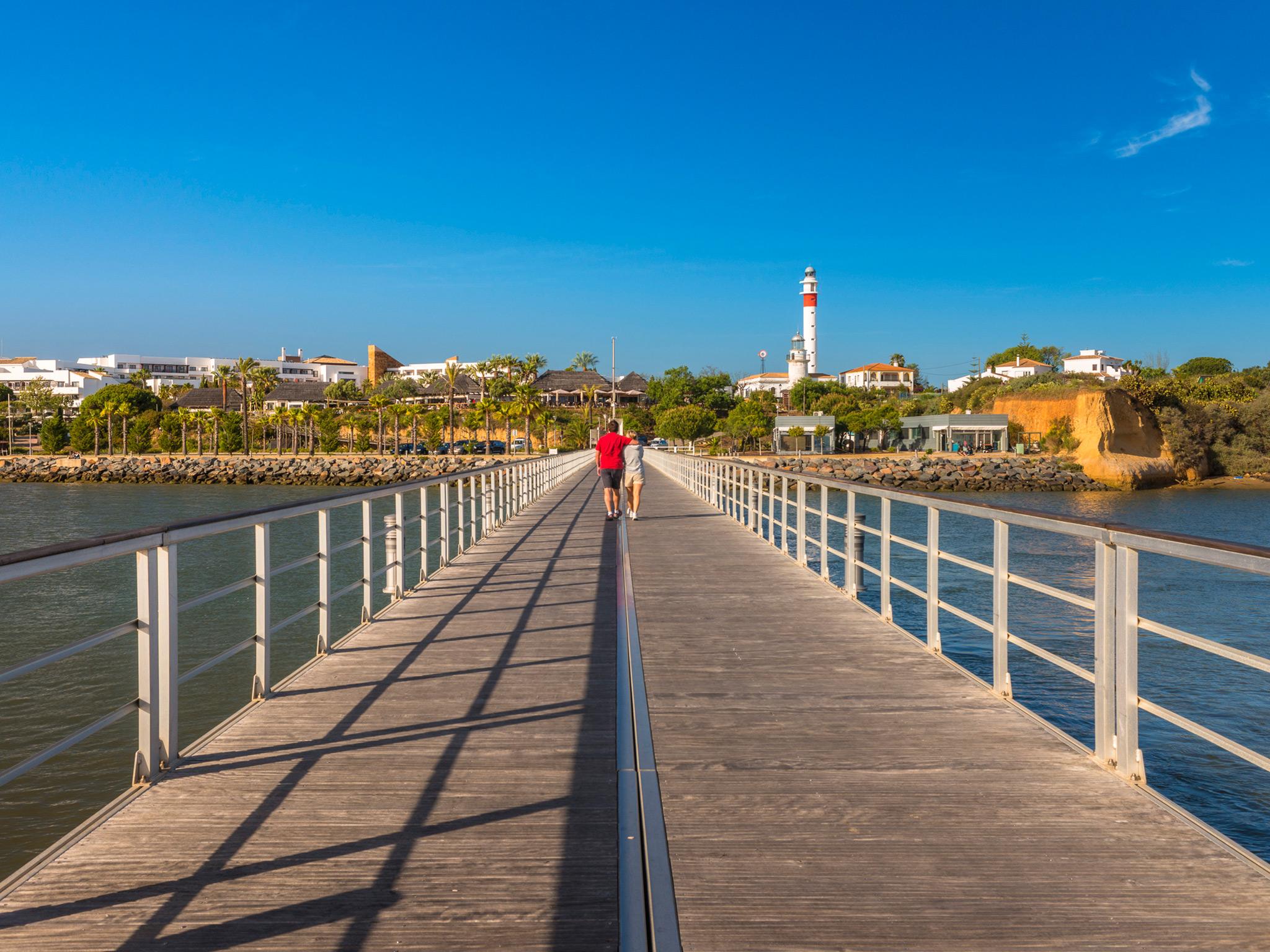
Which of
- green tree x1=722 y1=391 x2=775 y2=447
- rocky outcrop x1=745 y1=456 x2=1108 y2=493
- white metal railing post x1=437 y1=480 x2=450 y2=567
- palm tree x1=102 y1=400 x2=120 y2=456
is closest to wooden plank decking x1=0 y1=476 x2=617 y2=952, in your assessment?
white metal railing post x1=437 y1=480 x2=450 y2=567

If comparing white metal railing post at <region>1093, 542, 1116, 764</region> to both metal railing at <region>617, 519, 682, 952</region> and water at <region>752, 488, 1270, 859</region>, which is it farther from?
metal railing at <region>617, 519, 682, 952</region>

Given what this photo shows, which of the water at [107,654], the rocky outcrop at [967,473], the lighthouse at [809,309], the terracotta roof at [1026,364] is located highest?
the lighthouse at [809,309]

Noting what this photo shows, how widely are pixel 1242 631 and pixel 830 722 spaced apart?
15804 mm

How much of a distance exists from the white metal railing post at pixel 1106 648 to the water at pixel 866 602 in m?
5.04

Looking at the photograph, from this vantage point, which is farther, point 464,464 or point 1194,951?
point 464,464

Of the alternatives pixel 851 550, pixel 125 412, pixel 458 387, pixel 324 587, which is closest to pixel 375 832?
pixel 324 587

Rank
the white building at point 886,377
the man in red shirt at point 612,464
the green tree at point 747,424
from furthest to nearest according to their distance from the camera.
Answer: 1. the white building at point 886,377
2. the green tree at point 747,424
3. the man in red shirt at point 612,464

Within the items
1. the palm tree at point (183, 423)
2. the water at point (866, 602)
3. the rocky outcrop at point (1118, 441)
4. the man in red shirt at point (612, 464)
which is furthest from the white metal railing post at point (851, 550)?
the palm tree at point (183, 423)

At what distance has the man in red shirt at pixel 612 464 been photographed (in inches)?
637

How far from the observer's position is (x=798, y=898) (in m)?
2.90

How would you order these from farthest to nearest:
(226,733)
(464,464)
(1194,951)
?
1. (464,464)
2. (226,733)
3. (1194,951)

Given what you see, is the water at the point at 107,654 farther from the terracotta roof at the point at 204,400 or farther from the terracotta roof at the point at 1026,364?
the terracotta roof at the point at 1026,364

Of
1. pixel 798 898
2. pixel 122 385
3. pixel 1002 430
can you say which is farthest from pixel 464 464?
pixel 798 898

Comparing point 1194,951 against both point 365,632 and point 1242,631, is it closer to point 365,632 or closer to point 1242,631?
point 365,632
